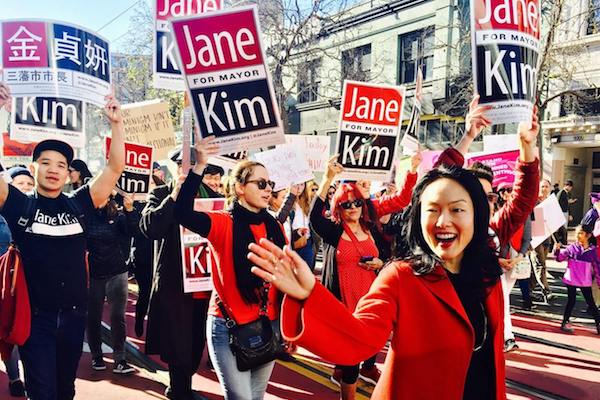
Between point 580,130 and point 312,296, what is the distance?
1890 cm

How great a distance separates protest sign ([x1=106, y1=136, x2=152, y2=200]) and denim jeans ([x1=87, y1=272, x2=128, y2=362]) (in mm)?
1041

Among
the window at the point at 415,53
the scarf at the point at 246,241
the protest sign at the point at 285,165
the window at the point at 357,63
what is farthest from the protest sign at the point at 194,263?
the window at the point at 357,63

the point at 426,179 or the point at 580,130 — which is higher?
the point at 580,130

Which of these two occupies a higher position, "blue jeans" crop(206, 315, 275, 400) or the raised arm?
the raised arm

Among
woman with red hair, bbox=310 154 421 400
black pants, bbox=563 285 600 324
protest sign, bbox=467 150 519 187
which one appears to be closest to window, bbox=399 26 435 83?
protest sign, bbox=467 150 519 187

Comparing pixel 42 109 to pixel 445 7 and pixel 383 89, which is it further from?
pixel 445 7

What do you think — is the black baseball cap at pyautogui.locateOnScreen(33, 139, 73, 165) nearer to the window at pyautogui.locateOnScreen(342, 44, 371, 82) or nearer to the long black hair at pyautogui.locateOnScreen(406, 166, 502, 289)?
the long black hair at pyautogui.locateOnScreen(406, 166, 502, 289)

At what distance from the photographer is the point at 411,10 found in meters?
21.4

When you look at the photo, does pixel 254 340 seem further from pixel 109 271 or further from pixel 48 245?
pixel 109 271

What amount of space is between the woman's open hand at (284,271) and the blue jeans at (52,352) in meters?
2.09

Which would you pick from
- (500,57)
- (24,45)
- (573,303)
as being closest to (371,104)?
(500,57)

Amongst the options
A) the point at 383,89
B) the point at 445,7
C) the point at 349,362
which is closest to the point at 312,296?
the point at 349,362

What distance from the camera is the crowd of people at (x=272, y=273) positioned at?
1810mm

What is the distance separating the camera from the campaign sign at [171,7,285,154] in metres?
3.45
